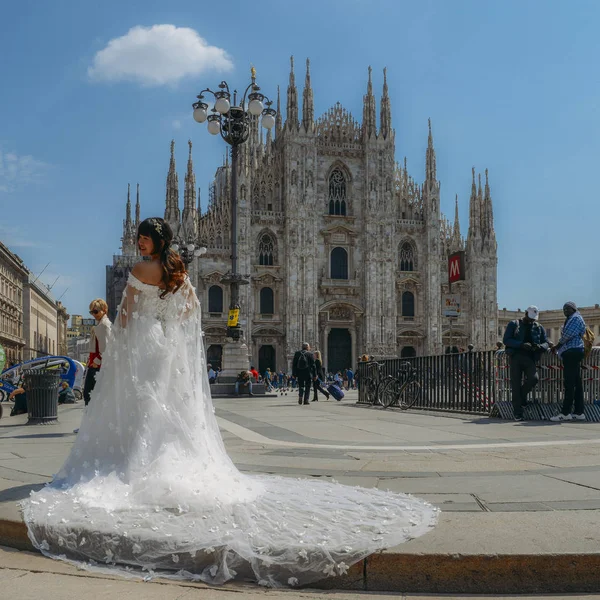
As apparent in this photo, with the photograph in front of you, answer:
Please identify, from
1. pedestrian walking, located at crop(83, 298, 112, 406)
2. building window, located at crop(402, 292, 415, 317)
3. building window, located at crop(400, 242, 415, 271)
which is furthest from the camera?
building window, located at crop(400, 242, 415, 271)

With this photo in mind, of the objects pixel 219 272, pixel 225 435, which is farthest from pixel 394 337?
pixel 225 435

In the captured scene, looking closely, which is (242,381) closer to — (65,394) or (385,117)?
(65,394)

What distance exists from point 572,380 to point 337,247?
113ft

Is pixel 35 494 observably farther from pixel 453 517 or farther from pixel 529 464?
pixel 529 464

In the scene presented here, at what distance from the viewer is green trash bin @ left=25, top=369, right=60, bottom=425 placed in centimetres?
1009

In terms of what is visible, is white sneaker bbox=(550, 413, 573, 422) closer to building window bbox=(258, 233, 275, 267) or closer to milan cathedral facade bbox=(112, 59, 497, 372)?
milan cathedral facade bbox=(112, 59, 497, 372)

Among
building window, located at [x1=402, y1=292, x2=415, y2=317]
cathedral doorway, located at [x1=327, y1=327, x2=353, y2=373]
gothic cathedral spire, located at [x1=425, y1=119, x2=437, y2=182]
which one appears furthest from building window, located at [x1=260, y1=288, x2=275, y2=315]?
gothic cathedral spire, located at [x1=425, y1=119, x2=437, y2=182]

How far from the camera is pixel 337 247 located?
142 feet

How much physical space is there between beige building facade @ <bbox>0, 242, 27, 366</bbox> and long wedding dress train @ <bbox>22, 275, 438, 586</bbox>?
4662cm

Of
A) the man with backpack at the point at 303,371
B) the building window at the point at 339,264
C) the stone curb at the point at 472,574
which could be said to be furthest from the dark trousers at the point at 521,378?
the building window at the point at 339,264

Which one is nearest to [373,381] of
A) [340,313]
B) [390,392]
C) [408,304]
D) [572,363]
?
[390,392]

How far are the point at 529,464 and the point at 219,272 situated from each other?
3593cm

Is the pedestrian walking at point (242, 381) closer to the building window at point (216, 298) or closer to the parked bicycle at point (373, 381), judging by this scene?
the parked bicycle at point (373, 381)

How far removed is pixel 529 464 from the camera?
5.41 metres
